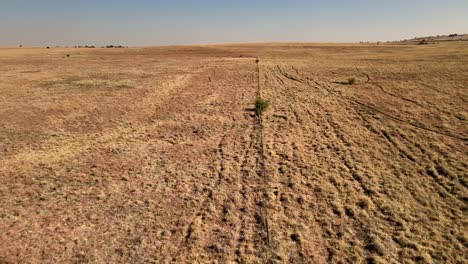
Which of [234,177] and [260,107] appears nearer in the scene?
[234,177]

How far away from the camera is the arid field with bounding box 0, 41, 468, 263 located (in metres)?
8.66

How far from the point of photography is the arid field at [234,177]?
28.4 feet

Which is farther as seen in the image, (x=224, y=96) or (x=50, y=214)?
(x=224, y=96)

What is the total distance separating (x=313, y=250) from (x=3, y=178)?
9.64 metres

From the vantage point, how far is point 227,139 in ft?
51.5

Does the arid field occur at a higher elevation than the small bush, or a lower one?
lower

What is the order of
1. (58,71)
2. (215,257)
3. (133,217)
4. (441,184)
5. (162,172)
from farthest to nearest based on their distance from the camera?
(58,71)
(162,172)
(441,184)
(133,217)
(215,257)

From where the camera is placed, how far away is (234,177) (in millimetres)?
12102

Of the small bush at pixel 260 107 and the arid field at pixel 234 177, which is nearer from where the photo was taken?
the arid field at pixel 234 177

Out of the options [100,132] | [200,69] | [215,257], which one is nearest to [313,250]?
[215,257]

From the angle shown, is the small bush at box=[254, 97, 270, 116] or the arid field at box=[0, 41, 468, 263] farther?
the small bush at box=[254, 97, 270, 116]

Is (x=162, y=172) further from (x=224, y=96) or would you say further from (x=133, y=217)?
(x=224, y=96)

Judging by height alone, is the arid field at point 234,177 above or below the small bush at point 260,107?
below

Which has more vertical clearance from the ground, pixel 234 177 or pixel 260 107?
pixel 260 107
